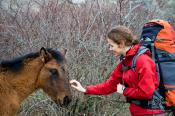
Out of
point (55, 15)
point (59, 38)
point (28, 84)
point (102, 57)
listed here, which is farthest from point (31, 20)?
point (28, 84)

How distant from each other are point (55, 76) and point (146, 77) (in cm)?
115

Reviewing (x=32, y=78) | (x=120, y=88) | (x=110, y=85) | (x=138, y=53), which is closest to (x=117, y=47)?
(x=138, y=53)

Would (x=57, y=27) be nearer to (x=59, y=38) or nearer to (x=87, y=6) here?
(x=59, y=38)

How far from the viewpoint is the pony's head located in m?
4.74

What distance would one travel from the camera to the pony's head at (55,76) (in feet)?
15.6

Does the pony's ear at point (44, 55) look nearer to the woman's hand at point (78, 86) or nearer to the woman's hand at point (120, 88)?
the woman's hand at point (78, 86)

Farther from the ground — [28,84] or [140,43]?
[140,43]

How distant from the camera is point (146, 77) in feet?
13.7

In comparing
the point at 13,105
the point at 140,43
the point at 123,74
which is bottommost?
the point at 13,105

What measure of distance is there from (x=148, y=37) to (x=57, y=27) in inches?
130

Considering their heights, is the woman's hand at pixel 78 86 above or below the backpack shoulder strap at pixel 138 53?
below

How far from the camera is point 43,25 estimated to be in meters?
7.41

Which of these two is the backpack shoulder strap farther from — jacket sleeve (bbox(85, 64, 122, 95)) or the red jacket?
jacket sleeve (bbox(85, 64, 122, 95))

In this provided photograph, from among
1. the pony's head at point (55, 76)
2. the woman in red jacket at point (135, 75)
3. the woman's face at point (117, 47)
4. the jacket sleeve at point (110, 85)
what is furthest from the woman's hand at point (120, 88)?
the pony's head at point (55, 76)
